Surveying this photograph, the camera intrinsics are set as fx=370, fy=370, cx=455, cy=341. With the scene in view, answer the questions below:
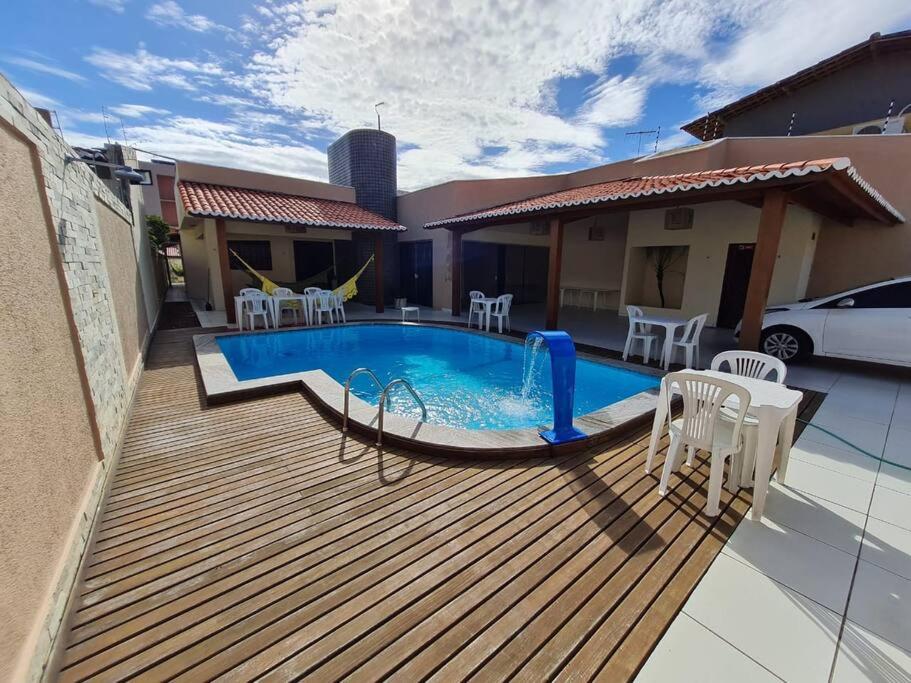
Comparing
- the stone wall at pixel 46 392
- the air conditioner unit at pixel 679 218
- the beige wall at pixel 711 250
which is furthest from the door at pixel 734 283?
the stone wall at pixel 46 392

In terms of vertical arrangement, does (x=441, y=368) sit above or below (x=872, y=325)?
below

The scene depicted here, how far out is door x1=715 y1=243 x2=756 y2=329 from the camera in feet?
24.8

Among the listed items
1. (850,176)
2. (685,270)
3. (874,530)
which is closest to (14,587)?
(874,530)

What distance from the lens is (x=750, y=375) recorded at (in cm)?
306

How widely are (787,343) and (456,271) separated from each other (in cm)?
650

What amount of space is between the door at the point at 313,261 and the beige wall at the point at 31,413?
32.6ft

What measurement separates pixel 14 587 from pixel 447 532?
5.33 feet

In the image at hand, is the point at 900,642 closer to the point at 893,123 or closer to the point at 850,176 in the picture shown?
the point at 850,176

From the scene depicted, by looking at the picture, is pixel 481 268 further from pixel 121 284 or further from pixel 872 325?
pixel 121 284

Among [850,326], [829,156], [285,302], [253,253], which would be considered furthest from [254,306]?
[829,156]

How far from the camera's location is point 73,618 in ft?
Answer: 4.89

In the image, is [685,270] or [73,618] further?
[685,270]

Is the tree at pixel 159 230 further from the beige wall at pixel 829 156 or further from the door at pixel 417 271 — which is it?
the beige wall at pixel 829 156

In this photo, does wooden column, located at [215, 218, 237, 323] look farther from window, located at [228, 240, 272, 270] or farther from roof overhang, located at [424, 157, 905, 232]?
roof overhang, located at [424, 157, 905, 232]
